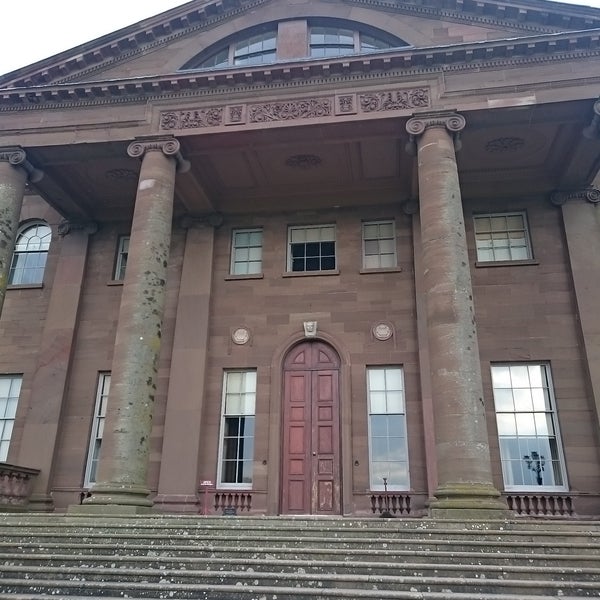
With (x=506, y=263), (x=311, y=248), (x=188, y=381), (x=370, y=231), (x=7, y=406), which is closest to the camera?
(x=188, y=381)

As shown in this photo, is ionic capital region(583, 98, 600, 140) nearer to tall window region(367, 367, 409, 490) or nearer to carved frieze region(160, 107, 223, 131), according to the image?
tall window region(367, 367, 409, 490)

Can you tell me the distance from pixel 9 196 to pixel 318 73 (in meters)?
7.99

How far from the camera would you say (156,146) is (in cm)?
1360

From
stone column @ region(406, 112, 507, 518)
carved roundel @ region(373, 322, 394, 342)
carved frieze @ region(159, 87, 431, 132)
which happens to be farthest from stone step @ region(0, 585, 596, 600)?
carved frieze @ region(159, 87, 431, 132)

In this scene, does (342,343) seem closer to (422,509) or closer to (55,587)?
(422,509)

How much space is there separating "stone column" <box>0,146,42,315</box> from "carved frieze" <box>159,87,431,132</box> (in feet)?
12.2

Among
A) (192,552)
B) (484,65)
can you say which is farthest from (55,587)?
(484,65)

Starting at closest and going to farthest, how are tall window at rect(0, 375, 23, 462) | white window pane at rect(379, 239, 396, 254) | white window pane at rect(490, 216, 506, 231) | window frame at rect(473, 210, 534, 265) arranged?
window frame at rect(473, 210, 534, 265) < tall window at rect(0, 375, 23, 462) < white window pane at rect(490, 216, 506, 231) < white window pane at rect(379, 239, 396, 254)

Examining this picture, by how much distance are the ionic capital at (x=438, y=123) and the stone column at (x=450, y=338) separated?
2 centimetres

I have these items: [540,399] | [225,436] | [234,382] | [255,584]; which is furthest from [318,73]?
[255,584]

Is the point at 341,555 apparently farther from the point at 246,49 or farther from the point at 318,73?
the point at 246,49

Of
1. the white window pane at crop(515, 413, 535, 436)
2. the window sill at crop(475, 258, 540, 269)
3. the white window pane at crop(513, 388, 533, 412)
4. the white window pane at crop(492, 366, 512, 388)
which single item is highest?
the window sill at crop(475, 258, 540, 269)

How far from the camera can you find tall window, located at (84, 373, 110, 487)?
14953 mm

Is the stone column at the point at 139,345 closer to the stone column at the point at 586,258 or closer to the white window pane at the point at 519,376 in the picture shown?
the white window pane at the point at 519,376
